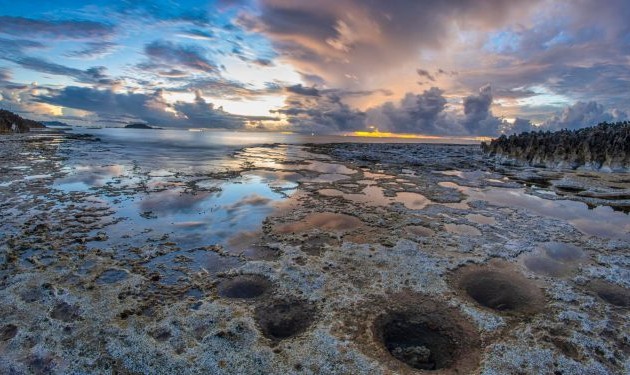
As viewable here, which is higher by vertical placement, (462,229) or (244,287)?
(462,229)

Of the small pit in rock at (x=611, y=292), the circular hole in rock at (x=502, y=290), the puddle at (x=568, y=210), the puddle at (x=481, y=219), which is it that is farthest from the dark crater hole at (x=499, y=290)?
the puddle at (x=568, y=210)

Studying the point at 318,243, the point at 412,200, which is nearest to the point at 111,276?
the point at 318,243

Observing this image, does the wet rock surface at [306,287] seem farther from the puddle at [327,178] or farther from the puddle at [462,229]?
the puddle at [327,178]

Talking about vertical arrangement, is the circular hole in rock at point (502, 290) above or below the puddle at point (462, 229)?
below

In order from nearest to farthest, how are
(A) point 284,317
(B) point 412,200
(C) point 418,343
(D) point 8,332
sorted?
(D) point 8,332
(C) point 418,343
(A) point 284,317
(B) point 412,200

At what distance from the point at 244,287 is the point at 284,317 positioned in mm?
1634

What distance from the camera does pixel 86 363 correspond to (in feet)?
16.9

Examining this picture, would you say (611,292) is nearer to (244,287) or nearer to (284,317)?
(284,317)

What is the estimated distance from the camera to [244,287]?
7.92 meters

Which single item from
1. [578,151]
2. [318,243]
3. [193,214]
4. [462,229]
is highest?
[578,151]

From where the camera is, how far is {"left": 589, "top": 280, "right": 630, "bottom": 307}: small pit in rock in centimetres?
763

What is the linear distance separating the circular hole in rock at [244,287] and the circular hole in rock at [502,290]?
501 centimetres

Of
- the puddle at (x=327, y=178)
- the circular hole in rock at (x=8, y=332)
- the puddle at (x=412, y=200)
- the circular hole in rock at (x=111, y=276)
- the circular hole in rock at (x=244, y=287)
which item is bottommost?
the circular hole in rock at (x=8, y=332)

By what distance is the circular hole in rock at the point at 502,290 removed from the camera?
7355mm
